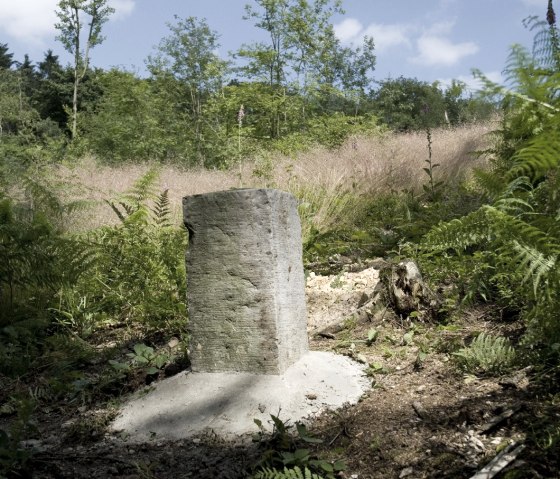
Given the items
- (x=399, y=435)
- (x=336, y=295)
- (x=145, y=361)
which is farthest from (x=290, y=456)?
(x=336, y=295)

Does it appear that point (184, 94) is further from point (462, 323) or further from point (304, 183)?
point (462, 323)

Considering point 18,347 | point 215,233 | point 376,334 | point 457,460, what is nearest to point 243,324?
point 215,233

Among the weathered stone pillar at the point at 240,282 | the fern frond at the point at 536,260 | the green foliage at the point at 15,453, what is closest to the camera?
the fern frond at the point at 536,260

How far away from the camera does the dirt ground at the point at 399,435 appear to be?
2.02 m

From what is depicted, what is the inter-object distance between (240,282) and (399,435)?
1060 mm

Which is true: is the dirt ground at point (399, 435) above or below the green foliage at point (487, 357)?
below

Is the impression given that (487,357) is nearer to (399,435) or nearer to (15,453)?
(399,435)

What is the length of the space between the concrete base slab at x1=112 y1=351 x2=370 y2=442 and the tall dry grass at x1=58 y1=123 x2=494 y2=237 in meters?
3.04

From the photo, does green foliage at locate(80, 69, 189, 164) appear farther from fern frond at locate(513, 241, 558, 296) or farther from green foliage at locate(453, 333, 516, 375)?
fern frond at locate(513, 241, 558, 296)

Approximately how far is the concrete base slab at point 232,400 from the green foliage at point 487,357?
49 centimetres

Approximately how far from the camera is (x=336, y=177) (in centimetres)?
736

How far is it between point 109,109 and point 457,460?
20.9m

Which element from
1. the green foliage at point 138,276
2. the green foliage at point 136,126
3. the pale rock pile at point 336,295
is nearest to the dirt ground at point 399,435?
the pale rock pile at point 336,295

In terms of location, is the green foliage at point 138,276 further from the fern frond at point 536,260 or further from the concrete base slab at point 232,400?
the fern frond at point 536,260
